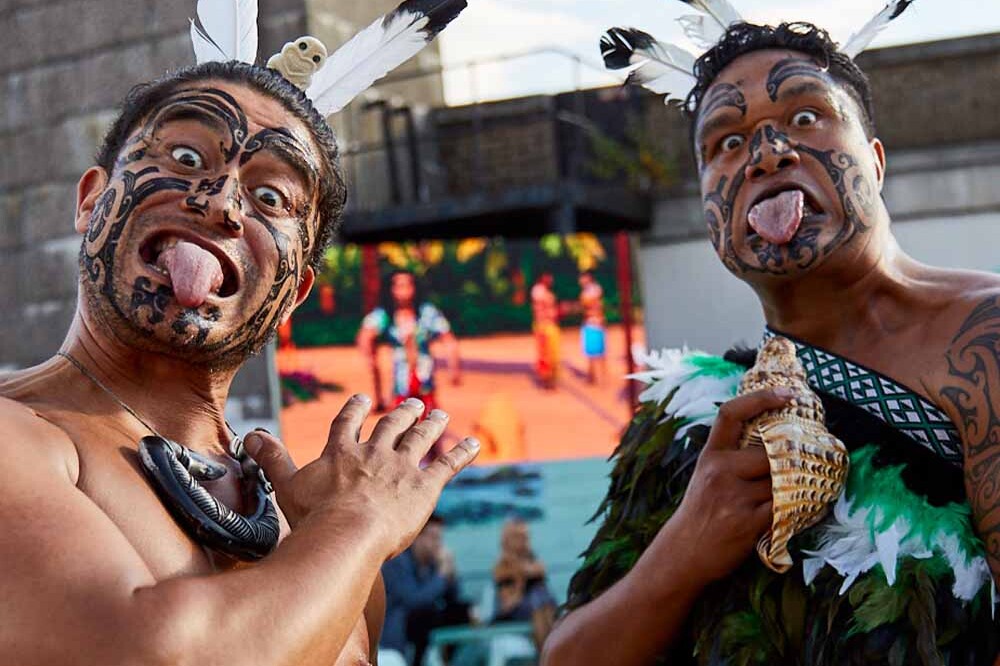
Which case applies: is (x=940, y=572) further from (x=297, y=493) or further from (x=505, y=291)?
(x=505, y=291)

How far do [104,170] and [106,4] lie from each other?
501 cm

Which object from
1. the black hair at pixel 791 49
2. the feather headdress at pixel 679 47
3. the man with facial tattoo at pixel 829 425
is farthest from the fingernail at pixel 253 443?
the feather headdress at pixel 679 47

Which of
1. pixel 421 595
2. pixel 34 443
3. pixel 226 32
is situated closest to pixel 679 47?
pixel 226 32

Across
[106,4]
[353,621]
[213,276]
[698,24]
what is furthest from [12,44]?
[353,621]

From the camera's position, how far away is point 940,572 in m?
2.33

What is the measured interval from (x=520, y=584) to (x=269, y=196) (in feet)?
17.7

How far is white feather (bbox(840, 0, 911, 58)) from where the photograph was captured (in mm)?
2887

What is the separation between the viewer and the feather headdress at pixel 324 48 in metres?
2.46

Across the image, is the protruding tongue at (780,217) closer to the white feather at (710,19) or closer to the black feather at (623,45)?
the white feather at (710,19)

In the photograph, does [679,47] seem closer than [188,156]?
No

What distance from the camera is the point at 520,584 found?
727 cm

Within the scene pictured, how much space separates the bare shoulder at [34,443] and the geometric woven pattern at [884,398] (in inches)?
59.3

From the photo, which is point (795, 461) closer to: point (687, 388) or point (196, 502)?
point (687, 388)

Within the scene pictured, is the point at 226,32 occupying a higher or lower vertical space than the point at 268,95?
higher
